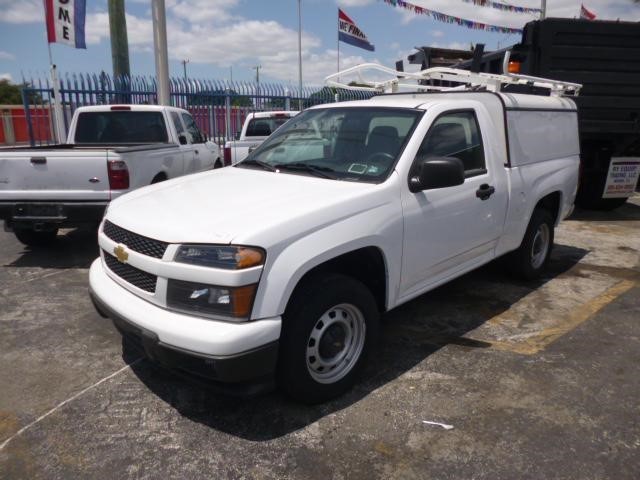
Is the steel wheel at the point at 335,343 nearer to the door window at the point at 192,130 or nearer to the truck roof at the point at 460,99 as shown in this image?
the truck roof at the point at 460,99

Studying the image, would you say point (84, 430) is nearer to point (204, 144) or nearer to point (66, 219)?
point (66, 219)

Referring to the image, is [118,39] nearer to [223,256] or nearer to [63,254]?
[63,254]

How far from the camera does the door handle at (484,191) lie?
399 cm

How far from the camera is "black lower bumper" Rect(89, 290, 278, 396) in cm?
249

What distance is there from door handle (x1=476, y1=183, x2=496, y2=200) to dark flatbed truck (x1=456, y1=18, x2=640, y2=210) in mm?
4509

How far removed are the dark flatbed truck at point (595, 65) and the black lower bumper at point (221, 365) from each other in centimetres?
676

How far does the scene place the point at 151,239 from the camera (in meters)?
2.79

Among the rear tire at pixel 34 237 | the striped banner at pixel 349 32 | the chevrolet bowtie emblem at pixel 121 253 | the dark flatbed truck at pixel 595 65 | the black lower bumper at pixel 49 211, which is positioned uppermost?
the striped banner at pixel 349 32

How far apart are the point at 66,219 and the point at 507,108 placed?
4.53 meters

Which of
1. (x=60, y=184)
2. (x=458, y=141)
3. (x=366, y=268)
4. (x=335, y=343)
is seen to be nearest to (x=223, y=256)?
(x=335, y=343)

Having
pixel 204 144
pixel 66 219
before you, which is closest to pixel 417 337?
pixel 66 219

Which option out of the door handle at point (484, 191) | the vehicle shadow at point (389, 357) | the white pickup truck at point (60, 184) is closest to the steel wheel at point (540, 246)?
the vehicle shadow at point (389, 357)

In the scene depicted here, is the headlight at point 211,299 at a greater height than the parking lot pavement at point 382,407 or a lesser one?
greater

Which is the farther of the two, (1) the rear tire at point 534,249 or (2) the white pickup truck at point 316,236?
(1) the rear tire at point 534,249
